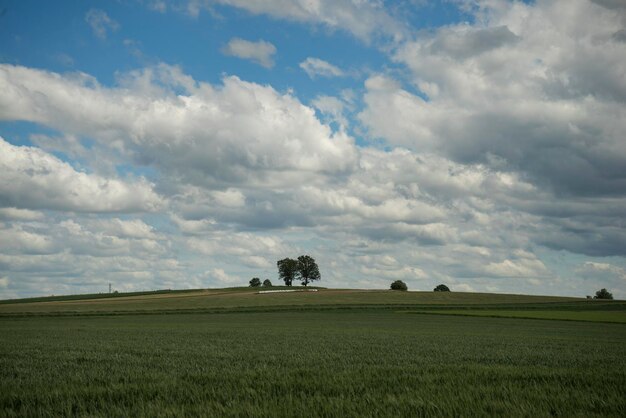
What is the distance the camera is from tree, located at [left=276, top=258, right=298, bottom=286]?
18025cm

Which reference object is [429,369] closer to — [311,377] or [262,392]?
[311,377]

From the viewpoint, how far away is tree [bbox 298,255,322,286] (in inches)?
7156

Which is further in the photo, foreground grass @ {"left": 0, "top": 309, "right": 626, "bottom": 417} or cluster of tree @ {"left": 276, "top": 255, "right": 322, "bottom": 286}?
cluster of tree @ {"left": 276, "top": 255, "right": 322, "bottom": 286}

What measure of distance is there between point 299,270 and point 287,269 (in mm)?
4355

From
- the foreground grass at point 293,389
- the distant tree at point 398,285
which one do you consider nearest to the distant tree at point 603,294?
the distant tree at point 398,285

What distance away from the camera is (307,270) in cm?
18188

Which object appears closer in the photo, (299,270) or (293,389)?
(293,389)

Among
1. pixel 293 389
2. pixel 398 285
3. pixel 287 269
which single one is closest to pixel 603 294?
pixel 398 285

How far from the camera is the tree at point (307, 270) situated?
596 ft

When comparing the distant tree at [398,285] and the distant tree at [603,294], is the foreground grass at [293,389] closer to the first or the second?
the distant tree at [398,285]

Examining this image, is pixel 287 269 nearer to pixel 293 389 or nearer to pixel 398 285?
pixel 398 285

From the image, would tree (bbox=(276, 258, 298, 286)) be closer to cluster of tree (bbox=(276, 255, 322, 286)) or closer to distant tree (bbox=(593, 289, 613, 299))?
cluster of tree (bbox=(276, 255, 322, 286))

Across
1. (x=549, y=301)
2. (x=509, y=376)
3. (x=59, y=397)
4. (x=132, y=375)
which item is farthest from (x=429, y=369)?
(x=549, y=301)

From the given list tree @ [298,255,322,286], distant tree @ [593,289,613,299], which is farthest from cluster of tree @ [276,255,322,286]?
distant tree @ [593,289,613,299]
